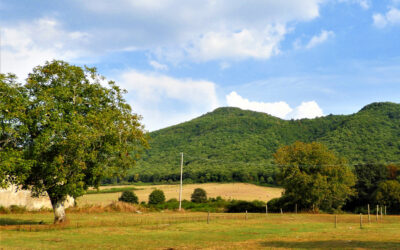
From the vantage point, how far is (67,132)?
37.4 metres

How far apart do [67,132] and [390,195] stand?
6959 centimetres

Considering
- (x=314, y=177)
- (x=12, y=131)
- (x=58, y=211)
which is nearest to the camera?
(x=12, y=131)

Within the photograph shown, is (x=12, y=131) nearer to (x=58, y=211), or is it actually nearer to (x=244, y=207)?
(x=58, y=211)

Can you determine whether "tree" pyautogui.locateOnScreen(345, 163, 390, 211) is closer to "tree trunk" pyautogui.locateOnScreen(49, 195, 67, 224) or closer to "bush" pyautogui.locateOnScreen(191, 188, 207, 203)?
"bush" pyautogui.locateOnScreen(191, 188, 207, 203)

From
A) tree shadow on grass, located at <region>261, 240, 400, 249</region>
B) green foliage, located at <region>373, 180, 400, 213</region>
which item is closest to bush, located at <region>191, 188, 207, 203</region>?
green foliage, located at <region>373, 180, 400, 213</region>

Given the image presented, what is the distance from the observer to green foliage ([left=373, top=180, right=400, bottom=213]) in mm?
78938

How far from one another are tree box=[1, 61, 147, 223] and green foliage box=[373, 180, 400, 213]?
59850 mm

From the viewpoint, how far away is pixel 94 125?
3928cm

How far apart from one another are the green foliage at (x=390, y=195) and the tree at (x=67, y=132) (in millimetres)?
59850

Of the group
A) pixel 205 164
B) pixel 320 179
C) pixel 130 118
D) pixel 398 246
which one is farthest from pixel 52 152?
pixel 205 164

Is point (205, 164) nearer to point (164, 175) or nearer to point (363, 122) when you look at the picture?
point (164, 175)

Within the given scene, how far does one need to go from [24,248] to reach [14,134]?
1571cm

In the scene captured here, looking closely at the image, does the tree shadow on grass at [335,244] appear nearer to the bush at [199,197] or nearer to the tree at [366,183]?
A: the tree at [366,183]

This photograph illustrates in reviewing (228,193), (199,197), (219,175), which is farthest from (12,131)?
(219,175)
